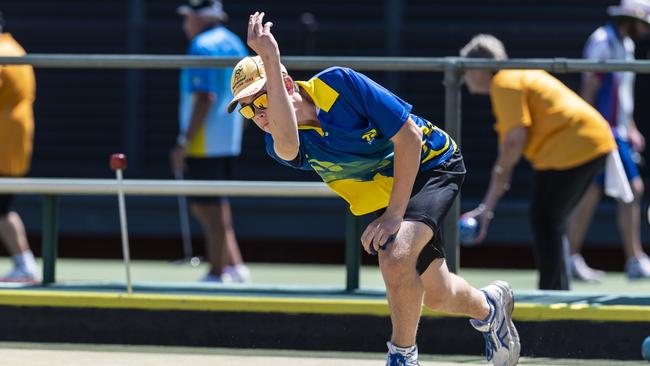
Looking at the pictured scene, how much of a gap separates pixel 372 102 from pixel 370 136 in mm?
174

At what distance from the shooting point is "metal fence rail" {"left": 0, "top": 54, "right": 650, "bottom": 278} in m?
7.45

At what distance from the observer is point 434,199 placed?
6.20 metres

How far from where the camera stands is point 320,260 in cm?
1331

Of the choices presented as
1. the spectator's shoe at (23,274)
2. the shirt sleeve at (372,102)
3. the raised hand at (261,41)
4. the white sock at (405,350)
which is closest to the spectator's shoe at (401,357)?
the white sock at (405,350)

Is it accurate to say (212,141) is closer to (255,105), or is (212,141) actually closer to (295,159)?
(295,159)

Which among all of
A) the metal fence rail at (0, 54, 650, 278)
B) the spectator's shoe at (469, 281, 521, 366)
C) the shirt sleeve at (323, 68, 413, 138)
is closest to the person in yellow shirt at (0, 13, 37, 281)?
the metal fence rail at (0, 54, 650, 278)

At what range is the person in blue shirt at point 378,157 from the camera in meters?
5.82

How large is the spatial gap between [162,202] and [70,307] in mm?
5609

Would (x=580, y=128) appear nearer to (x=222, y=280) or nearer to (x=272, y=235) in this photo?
(x=222, y=280)

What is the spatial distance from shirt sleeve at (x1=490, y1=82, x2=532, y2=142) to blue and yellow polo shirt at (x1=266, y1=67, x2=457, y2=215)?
6.48 feet

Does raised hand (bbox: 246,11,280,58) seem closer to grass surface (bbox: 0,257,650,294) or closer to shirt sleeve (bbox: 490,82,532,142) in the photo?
shirt sleeve (bbox: 490,82,532,142)

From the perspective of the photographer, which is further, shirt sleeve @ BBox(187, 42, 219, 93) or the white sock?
shirt sleeve @ BBox(187, 42, 219, 93)

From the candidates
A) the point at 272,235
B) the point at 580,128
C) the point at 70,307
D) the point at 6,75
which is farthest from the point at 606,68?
the point at 272,235

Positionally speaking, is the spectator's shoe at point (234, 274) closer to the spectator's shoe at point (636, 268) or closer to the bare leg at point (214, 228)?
the bare leg at point (214, 228)
